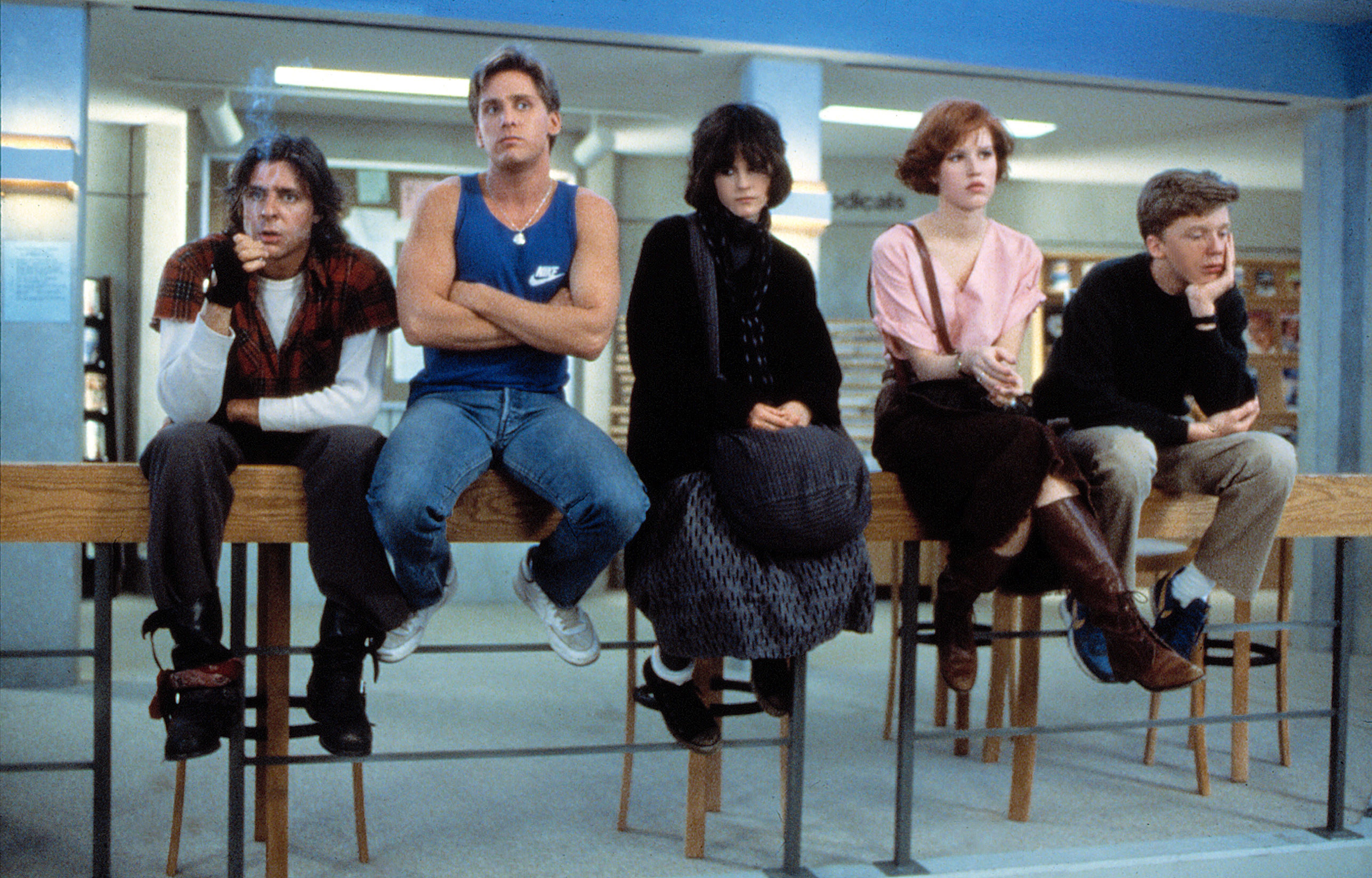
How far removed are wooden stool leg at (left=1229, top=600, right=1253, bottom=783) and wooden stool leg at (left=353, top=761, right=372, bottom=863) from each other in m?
2.41

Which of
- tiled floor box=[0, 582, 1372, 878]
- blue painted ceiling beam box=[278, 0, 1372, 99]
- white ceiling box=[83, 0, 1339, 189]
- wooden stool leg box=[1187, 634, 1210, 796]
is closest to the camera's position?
tiled floor box=[0, 582, 1372, 878]

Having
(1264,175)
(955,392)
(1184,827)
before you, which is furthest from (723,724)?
(1264,175)

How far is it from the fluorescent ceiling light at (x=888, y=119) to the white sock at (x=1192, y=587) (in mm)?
4029

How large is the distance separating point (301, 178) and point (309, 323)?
30cm

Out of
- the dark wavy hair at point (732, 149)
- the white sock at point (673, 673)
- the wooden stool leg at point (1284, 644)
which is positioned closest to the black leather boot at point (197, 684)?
the white sock at point (673, 673)

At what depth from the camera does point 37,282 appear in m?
4.47

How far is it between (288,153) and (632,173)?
5.25 metres

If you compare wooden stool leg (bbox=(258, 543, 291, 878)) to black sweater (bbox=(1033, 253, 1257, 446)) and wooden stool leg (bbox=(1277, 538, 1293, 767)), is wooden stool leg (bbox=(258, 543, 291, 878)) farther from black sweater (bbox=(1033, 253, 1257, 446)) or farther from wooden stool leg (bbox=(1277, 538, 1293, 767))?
wooden stool leg (bbox=(1277, 538, 1293, 767))

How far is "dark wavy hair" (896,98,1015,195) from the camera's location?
2.50 metres

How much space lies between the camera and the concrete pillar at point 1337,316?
545cm

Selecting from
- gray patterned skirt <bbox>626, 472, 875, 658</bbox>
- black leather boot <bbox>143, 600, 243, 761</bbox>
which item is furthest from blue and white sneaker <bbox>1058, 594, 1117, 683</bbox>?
black leather boot <bbox>143, 600, 243, 761</bbox>

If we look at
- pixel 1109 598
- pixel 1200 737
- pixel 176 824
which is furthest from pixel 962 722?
pixel 176 824

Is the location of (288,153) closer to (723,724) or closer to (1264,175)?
(723,724)

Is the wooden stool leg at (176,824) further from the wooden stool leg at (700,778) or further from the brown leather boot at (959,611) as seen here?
the brown leather boot at (959,611)
